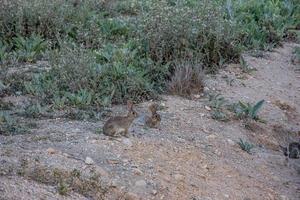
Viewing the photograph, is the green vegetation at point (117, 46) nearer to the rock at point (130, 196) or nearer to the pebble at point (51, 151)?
the pebble at point (51, 151)

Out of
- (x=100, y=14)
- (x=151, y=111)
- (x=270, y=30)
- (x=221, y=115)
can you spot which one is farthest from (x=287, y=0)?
(x=151, y=111)

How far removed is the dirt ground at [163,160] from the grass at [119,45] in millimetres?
266

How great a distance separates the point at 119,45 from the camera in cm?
668

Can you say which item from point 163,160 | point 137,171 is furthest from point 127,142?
point 137,171

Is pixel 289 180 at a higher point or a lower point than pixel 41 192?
lower

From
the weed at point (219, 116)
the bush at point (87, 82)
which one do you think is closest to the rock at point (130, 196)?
the bush at point (87, 82)

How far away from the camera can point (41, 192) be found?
146 inches

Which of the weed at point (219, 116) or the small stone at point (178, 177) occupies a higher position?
the small stone at point (178, 177)

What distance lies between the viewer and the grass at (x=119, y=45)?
5.66 meters

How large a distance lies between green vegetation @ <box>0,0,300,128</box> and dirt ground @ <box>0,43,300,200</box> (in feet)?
0.89

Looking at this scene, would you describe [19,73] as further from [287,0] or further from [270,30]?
[287,0]

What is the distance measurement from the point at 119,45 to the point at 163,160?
2.42 m

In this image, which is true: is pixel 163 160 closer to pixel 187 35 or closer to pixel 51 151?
pixel 51 151

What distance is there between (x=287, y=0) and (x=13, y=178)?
610 centimetres
